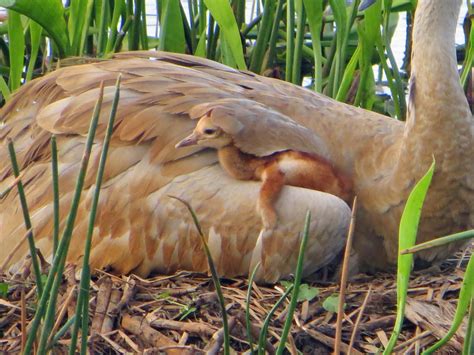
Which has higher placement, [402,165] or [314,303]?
[402,165]

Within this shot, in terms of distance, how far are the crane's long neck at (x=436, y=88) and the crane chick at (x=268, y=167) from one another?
292 millimetres

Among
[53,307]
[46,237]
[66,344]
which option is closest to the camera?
[53,307]

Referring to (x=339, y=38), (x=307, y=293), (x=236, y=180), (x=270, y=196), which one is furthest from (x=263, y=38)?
(x=307, y=293)

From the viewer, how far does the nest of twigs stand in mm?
3355

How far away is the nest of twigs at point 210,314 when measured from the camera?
336cm

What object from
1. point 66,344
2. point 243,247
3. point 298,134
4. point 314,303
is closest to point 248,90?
point 298,134

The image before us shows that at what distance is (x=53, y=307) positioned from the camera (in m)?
2.36

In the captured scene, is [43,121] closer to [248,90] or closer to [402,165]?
[248,90]

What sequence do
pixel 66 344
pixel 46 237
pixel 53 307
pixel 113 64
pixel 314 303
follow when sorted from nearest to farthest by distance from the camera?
pixel 53 307, pixel 66 344, pixel 314 303, pixel 46 237, pixel 113 64

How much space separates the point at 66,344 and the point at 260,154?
3.11 ft

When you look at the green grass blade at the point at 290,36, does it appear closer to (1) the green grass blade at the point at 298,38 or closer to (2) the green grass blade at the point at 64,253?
(1) the green grass blade at the point at 298,38

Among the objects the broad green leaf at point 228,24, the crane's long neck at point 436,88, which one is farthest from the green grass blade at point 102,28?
the crane's long neck at point 436,88

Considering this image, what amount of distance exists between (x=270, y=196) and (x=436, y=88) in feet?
2.17

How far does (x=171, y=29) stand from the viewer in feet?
16.2
